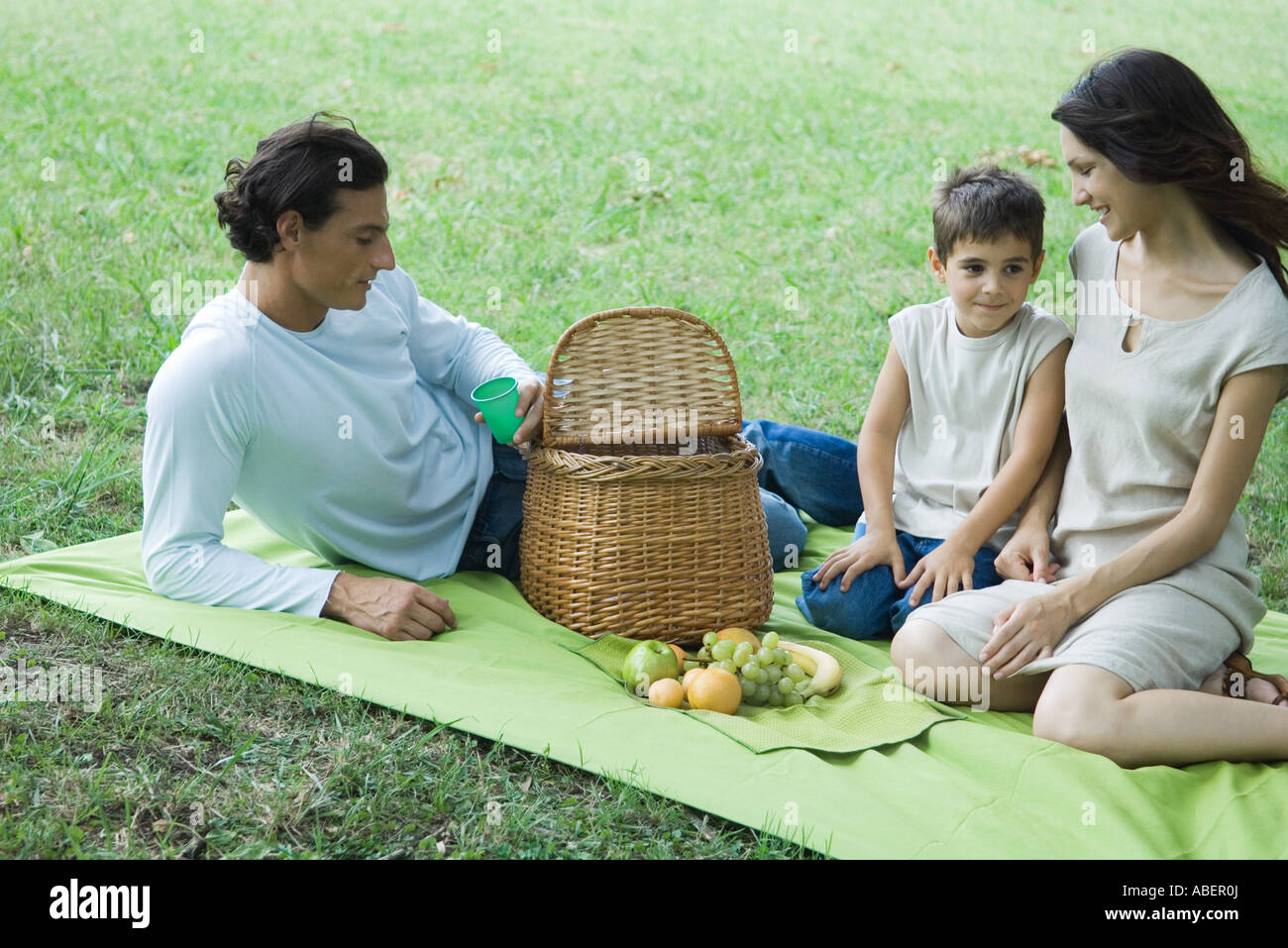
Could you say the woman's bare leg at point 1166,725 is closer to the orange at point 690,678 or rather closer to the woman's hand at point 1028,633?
the woman's hand at point 1028,633

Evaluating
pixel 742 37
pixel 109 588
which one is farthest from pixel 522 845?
pixel 742 37

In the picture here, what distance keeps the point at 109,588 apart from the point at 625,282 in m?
3.54

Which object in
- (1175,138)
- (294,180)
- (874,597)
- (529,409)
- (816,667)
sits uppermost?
(1175,138)

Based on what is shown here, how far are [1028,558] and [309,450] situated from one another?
1806 millimetres

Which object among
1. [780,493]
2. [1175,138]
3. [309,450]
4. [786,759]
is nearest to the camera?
[786,759]

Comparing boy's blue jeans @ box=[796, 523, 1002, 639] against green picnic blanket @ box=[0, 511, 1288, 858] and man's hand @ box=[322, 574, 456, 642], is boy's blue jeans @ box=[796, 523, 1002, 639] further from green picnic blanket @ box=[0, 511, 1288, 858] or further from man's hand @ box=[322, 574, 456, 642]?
man's hand @ box=[322, 574, 456, 642]

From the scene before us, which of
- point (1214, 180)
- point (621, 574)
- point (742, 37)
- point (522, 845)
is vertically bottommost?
point (522, 845)

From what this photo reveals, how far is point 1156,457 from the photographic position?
9.71 ft

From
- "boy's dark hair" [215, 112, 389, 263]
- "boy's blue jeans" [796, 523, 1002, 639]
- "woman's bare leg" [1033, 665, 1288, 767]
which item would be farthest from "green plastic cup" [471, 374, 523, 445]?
"woman's bare leg" [1033, 665, 1288, 767]

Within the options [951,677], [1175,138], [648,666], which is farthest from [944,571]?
[1175,138]

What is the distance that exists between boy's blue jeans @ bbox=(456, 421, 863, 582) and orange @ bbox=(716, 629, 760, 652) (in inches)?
25.0

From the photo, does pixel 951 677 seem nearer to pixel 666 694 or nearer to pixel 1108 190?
pixel 666 694

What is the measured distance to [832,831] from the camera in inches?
93.3
